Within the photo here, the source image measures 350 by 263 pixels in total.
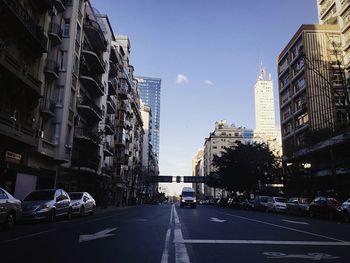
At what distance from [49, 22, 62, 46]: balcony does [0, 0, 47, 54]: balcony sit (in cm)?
412

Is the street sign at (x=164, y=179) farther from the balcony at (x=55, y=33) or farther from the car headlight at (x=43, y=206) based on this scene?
the car headlight at (x=43, y=206)

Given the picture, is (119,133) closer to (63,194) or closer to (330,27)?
(330,27)

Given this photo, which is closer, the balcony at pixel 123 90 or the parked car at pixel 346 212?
the parked car at pixel 346 212

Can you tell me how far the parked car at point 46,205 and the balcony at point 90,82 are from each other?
67.8 ft

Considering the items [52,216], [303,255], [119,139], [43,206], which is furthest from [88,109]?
[303,255]

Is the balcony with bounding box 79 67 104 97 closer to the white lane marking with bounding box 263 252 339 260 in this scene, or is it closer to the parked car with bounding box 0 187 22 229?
the parked car with bounding box 0 187 22 229

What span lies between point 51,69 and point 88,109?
8718 millimetres

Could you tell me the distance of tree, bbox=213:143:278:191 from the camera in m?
62.6

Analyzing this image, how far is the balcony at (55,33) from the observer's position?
3212cm

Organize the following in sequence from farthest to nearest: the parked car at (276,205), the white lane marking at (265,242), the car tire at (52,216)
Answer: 1. the parked car at (276,205)
2. the car tire at (52,216)
3. the white lane marking at (265,242)

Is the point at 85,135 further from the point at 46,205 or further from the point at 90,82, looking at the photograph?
the point at 46,205

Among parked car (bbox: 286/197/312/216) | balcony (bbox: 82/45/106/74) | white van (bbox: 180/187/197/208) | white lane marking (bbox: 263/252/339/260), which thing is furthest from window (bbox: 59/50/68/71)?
white lane marking (bbox: 263/252/339/260)

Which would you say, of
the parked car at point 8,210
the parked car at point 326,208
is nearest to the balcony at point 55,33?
the parked car at point 8,210

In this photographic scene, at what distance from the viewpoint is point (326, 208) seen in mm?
28250
